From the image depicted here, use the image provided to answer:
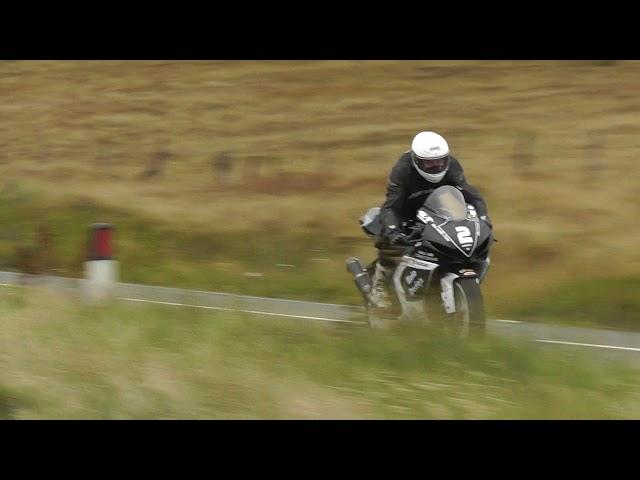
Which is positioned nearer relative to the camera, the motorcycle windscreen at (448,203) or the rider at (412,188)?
the motorcycle windscreen at (448,203)

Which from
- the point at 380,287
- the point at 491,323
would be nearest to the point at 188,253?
the point at 380,287

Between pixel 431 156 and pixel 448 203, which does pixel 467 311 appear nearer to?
pixel 448 203

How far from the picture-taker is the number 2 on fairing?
Answer: 898cm

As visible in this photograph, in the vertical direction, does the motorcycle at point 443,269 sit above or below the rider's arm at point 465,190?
below

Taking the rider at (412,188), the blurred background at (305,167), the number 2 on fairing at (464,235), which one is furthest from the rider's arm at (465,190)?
the blurred background at (305,167)

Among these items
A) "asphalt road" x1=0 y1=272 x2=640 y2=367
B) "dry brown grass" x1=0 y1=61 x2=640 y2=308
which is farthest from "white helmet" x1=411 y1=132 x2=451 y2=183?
"dry brown grass" x1=0 y1=61 x2=640 y2=308

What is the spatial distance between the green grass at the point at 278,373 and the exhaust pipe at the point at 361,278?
1.10 m

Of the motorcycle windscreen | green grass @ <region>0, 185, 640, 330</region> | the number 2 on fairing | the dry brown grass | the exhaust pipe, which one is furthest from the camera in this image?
the dry brown grass

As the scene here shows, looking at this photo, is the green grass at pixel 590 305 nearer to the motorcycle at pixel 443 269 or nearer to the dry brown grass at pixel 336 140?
the dry brown grass at pixel 336 140

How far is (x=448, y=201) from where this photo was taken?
923 centimetres

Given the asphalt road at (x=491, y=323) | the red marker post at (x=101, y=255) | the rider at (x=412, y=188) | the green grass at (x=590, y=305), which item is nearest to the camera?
the asphalt road at (x=491, y=323)

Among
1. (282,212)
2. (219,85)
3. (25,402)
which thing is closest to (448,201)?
(25,402)

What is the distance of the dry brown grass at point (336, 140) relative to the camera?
1664 cm

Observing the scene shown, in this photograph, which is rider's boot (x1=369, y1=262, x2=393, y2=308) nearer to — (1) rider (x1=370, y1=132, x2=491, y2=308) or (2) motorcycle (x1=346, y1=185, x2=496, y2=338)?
(1) rider (x1=370, y1=132, x2=491, y2=308)
